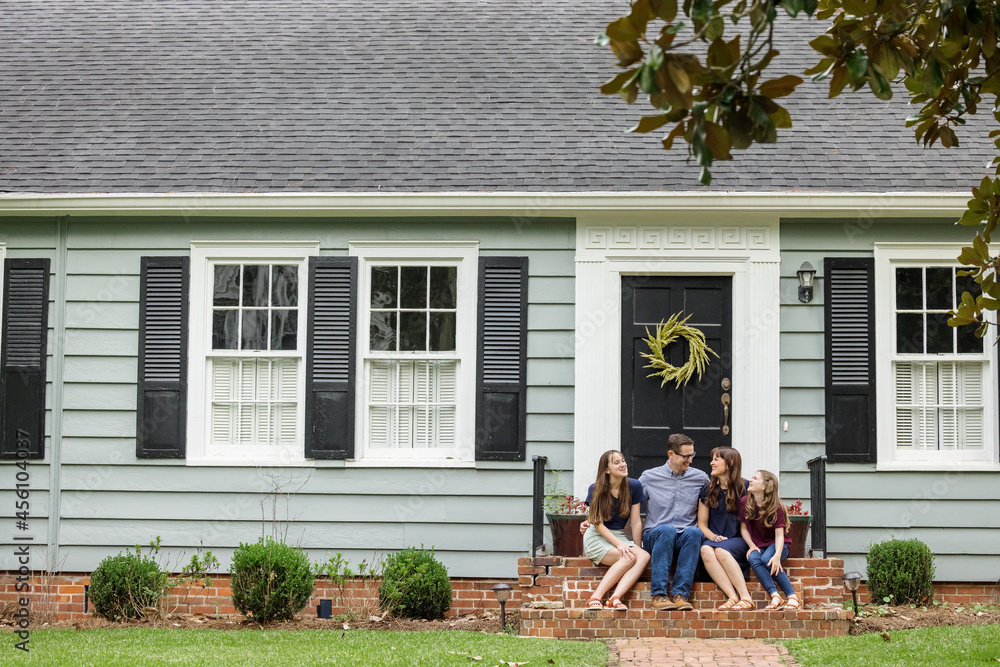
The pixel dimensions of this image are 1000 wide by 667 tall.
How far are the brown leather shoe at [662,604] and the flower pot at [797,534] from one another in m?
1.01

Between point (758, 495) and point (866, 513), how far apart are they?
4.62 ft

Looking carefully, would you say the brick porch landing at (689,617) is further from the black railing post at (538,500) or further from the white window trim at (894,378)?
the white window trim at (894,378)

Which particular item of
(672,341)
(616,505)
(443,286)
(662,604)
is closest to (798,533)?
(662,604)

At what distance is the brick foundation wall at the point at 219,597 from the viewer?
7496 millimetres

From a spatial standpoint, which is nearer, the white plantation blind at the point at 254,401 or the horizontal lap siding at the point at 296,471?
the horizontal lap siding at the point at 296,471

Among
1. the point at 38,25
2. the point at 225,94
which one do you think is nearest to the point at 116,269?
the point at 225,94

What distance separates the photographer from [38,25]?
406 inches

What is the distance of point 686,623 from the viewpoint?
6.30 m

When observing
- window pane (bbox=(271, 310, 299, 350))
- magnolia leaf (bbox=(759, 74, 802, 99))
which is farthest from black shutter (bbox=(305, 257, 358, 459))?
magnolia leaf (bbox=(759, 74, 802, 99))

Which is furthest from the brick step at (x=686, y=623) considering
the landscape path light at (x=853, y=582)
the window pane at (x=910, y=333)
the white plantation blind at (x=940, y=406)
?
the window pane at (x=910, y=333)

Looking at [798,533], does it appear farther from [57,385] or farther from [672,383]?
[57,385]

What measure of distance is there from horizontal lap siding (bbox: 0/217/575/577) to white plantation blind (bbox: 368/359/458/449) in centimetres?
27

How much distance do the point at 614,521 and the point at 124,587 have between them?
3441 mm

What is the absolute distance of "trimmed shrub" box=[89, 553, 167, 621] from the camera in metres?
7.00
